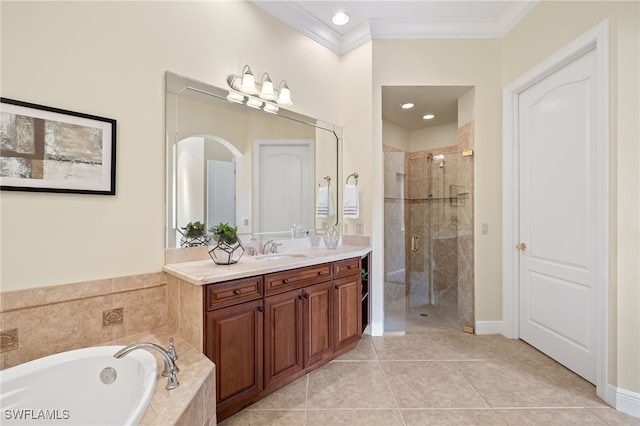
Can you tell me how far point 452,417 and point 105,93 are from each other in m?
2.79

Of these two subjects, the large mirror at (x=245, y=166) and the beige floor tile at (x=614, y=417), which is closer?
the beige floor tile at (x=614, y=417)

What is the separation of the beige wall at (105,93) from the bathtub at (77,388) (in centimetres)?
42

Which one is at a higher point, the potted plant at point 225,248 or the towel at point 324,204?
the towel at point 324,204

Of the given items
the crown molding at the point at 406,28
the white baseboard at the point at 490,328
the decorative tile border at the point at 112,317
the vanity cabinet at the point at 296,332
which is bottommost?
the white baseboard at the point at 490,328

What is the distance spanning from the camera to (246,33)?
7.60ft

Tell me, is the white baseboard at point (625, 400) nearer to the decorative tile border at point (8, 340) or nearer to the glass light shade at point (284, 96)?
the glass light shade at point (284, 96)

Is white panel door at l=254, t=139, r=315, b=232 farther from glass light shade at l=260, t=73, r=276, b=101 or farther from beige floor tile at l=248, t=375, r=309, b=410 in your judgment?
beige floor tile at l=248, t=375, r=309, b=410

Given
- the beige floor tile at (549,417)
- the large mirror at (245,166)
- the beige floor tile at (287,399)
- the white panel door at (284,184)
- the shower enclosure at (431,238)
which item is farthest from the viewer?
the shower enclosure at (431,238)

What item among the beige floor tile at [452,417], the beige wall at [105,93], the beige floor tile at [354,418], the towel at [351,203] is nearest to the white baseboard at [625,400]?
the beige floor tile at [452,417]

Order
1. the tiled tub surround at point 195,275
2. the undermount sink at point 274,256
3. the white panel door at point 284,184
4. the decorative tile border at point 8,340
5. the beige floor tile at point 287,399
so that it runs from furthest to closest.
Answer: the white panel door at point 284,184 → the undermount sink at point 274,256 → the beige floor tile at point 287,399 → the tiled tub surround at point 195,275 → the decorative tile border at point 8,340

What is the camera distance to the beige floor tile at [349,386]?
1771 mm

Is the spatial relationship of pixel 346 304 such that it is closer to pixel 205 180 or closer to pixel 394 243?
pixel 394 243

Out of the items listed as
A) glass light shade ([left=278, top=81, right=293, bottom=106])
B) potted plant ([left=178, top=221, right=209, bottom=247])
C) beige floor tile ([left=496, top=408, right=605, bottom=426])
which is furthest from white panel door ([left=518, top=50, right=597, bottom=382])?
potted plant ([left=178, top=221, right=209, bottom=247])

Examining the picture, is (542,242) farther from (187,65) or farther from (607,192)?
(187,65)
